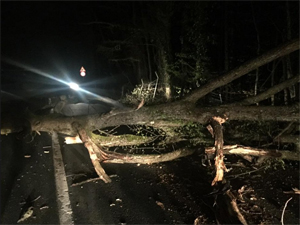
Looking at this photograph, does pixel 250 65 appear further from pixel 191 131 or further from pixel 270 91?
pixel 191 131

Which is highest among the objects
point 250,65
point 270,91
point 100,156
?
point 250,65

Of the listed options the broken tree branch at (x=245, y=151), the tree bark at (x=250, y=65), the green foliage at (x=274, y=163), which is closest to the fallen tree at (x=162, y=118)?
the tree bark at (x=250, y=65)

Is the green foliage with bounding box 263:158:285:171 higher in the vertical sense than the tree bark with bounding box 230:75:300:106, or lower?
lower

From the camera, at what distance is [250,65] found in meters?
3.61

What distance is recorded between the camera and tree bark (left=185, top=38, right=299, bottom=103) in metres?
3.43

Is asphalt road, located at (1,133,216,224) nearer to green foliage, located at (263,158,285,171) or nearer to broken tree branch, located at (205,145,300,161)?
broken tree branch, located at (205,145,300,161)

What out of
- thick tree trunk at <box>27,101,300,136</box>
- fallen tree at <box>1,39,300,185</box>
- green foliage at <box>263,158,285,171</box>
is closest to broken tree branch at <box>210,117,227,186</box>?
fallen tree at <box>1,39,300,185</box>

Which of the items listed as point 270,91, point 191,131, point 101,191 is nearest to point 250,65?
point 270,91

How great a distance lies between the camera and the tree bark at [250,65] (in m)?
3.43

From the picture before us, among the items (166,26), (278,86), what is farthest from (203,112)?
(166,26)

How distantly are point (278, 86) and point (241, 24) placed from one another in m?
5.39

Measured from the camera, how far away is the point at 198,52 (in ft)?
24.8

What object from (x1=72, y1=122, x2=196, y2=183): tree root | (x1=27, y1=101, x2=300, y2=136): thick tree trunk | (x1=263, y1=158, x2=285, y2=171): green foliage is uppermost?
(x1=27, y1=101, x2=300, y2=136): thick tree trunk

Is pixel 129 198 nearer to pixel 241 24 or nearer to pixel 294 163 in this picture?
pixel 294 163
